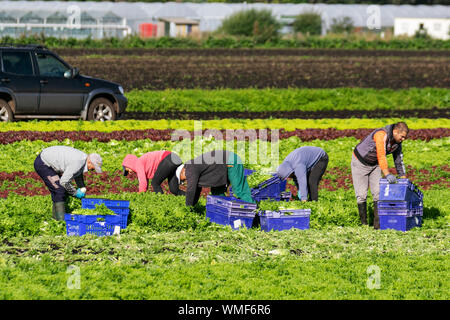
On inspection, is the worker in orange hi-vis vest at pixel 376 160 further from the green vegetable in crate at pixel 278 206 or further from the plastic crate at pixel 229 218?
the plastic crate at pixel 229 218

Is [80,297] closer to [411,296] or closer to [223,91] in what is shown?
[411,296]

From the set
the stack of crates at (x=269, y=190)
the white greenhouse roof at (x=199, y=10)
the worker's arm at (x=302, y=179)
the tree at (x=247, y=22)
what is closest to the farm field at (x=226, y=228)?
the worker's arm at (x=302, y=179)

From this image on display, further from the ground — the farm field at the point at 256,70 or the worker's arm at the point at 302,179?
the farm field at the point at 256,70

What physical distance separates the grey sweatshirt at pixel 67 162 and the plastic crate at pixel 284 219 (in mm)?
2743

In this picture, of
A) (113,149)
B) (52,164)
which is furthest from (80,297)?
(113,149)

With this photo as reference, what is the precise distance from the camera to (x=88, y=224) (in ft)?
35.8

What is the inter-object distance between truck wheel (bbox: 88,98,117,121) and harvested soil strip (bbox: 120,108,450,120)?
3.38m

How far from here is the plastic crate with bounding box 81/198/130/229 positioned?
1122cm

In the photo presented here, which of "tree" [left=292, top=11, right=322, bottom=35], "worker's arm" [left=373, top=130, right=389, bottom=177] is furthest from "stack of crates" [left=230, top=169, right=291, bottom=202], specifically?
"tree" [left=292, top=11, right=322, bottom=35]

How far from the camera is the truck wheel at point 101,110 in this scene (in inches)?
863

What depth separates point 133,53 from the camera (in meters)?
44.3

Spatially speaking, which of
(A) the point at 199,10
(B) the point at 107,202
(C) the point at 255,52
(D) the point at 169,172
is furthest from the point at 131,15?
(B) the point at 107,202
